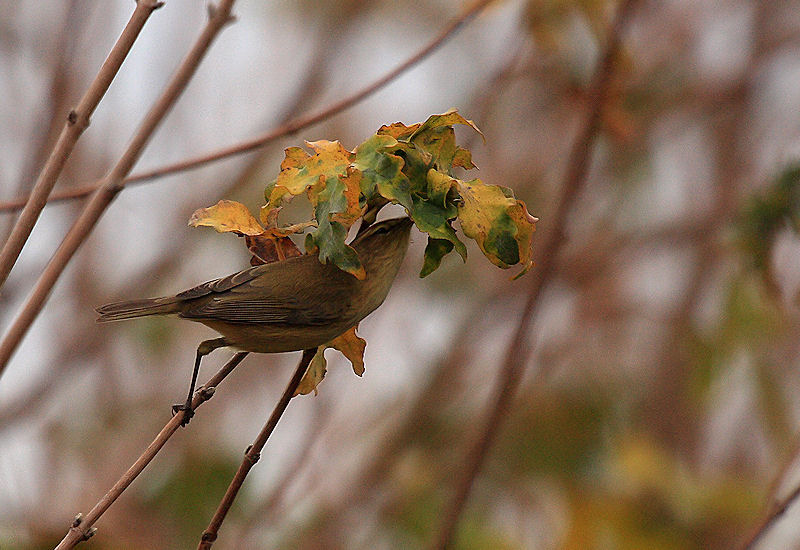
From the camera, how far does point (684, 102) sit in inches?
121

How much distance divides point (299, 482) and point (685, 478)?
123 cm

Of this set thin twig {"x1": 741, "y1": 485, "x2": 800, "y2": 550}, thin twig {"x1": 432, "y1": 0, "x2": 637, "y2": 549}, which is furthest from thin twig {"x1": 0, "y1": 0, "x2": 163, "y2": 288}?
thin twig {"x1": 741, "y1": 485, "x2": 800, "y2": 550}

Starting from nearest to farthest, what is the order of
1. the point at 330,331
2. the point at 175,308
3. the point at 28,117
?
the point at 330,331 < the point at 175,308 < the point at 28,117

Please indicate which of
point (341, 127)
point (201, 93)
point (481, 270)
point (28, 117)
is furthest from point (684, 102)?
point (28, 117)

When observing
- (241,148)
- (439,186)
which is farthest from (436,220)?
(241,148)

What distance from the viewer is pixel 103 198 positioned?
3.10 ft

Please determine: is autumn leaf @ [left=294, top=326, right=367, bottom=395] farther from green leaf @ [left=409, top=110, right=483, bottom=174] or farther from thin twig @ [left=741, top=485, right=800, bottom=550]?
thin twig @ [left=741, top=485, right=800, bottom=550]

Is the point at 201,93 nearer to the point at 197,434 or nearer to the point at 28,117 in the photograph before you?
the point at 28,117

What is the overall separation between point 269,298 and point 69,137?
0.32 m

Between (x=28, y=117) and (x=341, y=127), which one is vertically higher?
(x=28, y=117)

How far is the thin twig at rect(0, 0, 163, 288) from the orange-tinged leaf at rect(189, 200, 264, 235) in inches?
6.3

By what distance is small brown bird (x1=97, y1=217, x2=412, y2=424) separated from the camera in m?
1.05

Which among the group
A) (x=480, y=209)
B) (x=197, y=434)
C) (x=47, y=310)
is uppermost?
(x=480, y=209)

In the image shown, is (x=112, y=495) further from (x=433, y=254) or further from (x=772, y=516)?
(x=772, y=516)
